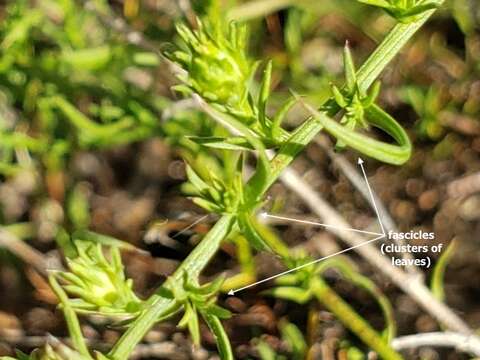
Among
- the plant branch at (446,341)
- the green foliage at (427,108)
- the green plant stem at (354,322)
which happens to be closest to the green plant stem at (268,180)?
the green plant stem at (354,322)

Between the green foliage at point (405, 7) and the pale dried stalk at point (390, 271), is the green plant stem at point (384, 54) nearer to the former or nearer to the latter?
the green foliage at point (405, 7)

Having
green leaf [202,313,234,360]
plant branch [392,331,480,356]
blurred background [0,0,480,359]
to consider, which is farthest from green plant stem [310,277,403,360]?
green leaf [202,313,234,360]

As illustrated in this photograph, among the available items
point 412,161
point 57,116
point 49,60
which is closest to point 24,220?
point 57,116

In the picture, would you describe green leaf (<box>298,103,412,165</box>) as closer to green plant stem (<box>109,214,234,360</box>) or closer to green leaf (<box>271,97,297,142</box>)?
green leaf (<box>271,97,297,142</box>)

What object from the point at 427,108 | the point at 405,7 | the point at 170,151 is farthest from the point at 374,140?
the point at 170,151

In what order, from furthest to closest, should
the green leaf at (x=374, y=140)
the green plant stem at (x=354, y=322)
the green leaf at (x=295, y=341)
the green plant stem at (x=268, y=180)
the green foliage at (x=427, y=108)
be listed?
the green foliage at (x=427, y=108) < the green leaf at (x=295, y=341) < the green plant stem at (x=354, y=322) < the green plant stem at (x=268, y=180) < the green leaf at (x=374, y=140)
